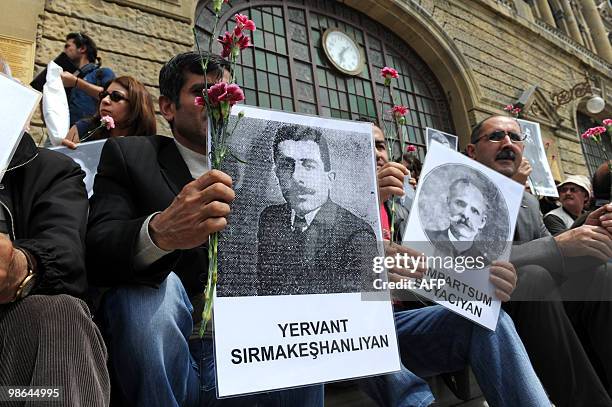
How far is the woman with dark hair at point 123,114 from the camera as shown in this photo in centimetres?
217

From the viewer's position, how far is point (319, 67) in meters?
6.23

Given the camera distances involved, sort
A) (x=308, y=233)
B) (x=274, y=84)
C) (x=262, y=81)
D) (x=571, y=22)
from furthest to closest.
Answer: (x=571, y=22)
(x=274, y=84)
(x=262, y=81)
(x=308, y=233)

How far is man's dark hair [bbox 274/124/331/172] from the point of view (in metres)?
1.06

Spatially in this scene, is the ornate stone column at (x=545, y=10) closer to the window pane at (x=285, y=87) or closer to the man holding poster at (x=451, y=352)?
the window pane at (x=285, y=87)

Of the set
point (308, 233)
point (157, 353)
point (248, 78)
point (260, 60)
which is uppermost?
point (260, 60)

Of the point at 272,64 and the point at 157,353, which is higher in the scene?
the point at 272,64

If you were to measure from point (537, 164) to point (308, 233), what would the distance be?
435cm

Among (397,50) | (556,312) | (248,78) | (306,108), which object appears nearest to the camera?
(556,312)

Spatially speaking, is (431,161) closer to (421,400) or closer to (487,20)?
(421,400)

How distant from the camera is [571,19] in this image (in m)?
11.4

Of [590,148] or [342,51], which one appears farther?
[590,148]

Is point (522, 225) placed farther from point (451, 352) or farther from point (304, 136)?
point (304, 136)

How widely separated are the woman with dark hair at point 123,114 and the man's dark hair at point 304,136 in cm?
133

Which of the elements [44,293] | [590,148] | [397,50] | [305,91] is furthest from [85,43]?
[590,148]
